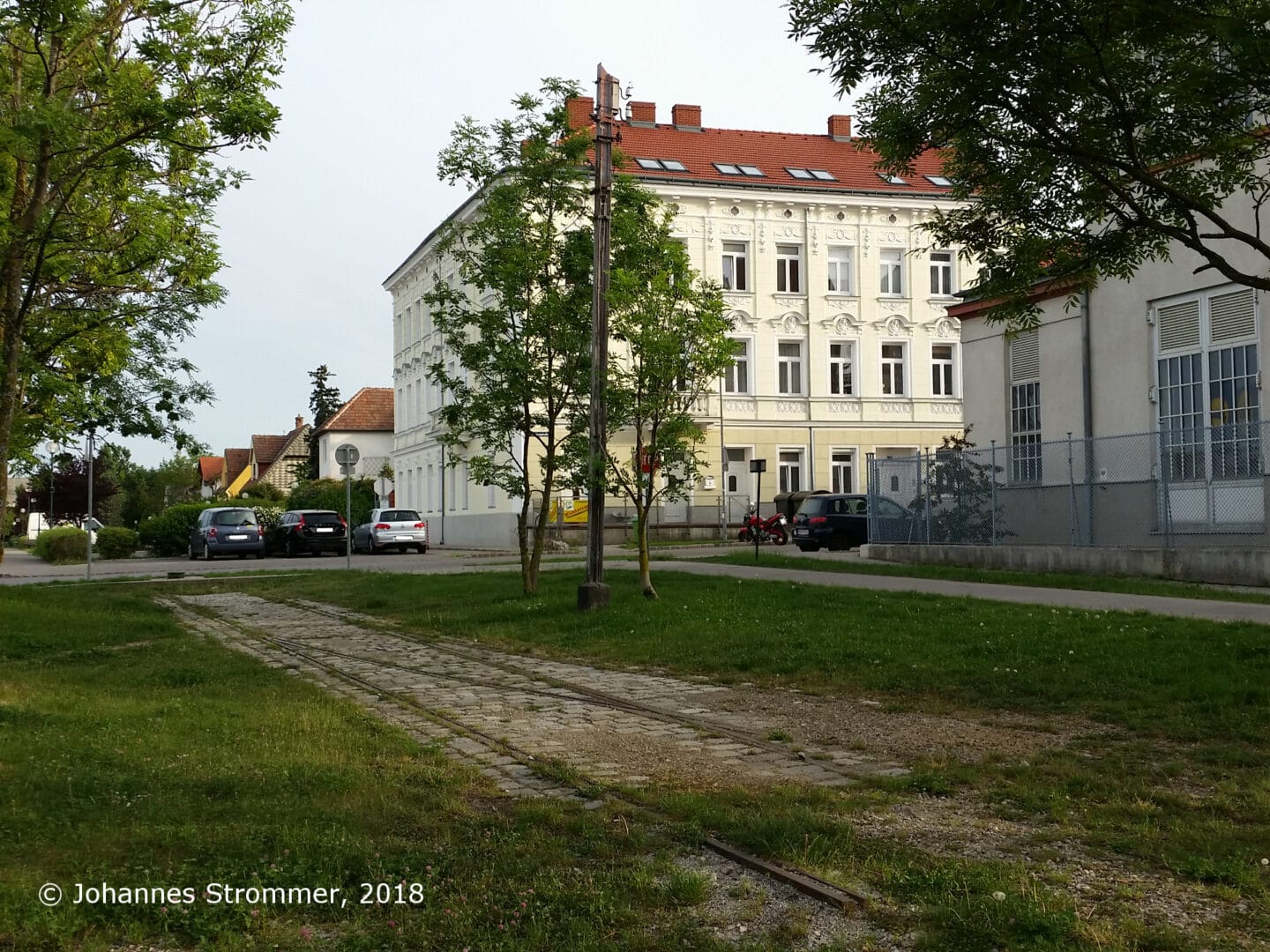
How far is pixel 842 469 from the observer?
2111 inches

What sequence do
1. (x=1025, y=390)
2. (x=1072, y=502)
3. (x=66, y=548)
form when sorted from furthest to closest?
(x=66, y=548), (x=1025, y=390), (x=1072, y=502)

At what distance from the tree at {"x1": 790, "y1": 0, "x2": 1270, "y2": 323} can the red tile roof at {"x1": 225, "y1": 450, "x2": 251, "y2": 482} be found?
428 feet

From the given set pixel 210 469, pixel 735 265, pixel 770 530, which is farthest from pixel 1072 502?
pixel 210 469

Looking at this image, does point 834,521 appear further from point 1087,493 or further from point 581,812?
point 581,812

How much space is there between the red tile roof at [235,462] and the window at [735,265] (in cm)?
9240

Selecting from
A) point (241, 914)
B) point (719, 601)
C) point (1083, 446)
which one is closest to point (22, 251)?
point (719, 601)

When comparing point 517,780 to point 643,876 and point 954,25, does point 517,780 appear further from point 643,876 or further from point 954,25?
point 954,25

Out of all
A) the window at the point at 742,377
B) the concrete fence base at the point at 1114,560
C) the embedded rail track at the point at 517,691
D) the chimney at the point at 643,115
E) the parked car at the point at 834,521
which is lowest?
the embedded rail track at the point at 517,691

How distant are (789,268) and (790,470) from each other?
8608 millimetres

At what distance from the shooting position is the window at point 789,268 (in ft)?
176

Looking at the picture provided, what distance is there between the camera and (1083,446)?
899 inches

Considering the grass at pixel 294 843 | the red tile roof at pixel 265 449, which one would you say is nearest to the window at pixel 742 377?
the grass at pixel 294 843

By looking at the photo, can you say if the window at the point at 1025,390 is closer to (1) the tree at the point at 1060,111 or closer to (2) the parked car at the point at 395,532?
(1) the tree at the point at 1060,111

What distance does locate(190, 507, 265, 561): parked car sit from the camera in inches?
1727
